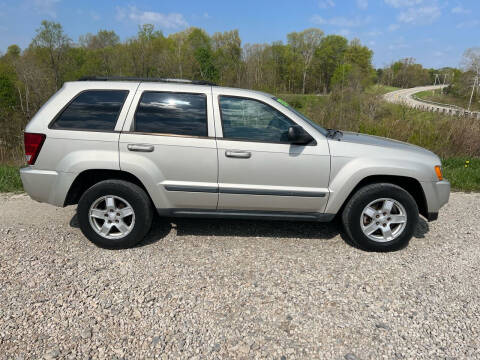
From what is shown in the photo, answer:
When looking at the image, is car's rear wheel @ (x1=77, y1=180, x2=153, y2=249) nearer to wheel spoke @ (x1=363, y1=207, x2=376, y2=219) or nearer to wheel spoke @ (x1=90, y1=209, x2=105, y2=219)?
wheel spoke @ (x1=90, y1=209, x2=105, y2=219)

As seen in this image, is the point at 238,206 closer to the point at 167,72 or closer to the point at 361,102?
the point at 361,102

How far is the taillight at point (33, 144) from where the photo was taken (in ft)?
11.1

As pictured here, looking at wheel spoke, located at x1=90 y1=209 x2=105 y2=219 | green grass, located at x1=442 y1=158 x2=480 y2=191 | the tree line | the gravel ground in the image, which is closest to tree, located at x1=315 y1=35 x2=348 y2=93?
the tree line

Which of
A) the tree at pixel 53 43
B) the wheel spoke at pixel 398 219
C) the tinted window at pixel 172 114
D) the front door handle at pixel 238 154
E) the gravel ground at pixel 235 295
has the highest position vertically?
the tree at pixel 53 43

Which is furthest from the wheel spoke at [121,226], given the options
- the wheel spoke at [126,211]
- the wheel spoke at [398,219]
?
the wheel spoke at [398,219]

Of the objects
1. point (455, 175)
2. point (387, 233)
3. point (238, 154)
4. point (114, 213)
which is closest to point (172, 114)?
point (238, 154)

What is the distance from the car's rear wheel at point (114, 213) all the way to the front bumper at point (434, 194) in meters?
3.15

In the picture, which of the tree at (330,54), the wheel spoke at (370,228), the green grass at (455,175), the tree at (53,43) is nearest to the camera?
the wheel spoke at (370,228)

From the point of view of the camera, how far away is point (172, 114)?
3506mm

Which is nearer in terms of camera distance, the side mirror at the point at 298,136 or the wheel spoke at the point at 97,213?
the side mirror at the point at 298,136

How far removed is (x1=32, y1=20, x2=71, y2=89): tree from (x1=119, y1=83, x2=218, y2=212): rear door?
31507 mm

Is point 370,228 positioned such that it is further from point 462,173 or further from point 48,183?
point 462,173

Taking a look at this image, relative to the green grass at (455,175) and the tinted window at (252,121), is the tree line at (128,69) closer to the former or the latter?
the green grass at (455,175)

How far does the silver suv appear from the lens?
342cm
